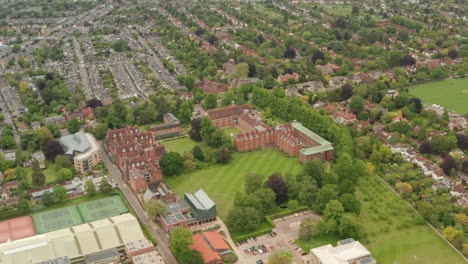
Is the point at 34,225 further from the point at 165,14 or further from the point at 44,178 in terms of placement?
the point at 165,14

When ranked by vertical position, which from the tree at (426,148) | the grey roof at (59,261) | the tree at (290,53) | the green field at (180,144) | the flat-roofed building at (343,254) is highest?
the grey roof at (59,261)

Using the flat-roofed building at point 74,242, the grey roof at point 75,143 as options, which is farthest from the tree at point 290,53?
the flat-roofed building at point 74,242

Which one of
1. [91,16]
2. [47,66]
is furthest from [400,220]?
[91,16]

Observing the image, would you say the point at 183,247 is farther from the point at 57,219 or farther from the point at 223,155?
the point at 223,155

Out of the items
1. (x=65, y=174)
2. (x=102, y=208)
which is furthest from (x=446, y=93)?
(x=65, y=174)

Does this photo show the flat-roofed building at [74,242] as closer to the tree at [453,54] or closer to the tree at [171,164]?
the tree at [171,164]

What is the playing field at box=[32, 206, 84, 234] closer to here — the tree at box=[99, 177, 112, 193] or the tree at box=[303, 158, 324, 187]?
the tree at box=[99, 177, 112, 193]

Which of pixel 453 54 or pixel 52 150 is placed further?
pixel 453 54
